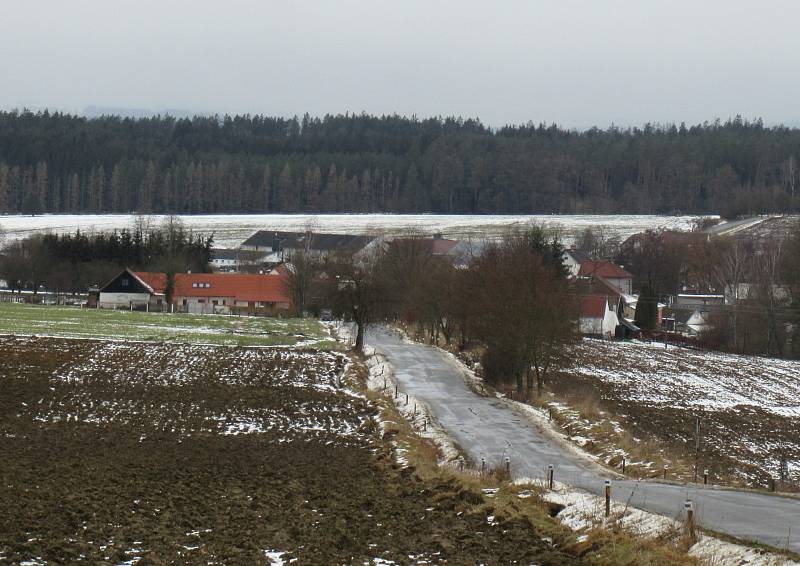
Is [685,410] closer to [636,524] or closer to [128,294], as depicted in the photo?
[636,524]

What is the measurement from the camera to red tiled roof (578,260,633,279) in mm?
105562

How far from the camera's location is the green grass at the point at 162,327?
5950 cm

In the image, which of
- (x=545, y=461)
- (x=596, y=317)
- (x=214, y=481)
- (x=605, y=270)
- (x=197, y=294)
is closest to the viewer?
(x=214, y=481)

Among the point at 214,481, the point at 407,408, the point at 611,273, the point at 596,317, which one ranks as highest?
the point at 611,273

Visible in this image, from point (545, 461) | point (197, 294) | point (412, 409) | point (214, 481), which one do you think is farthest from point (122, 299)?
point (214, 481)

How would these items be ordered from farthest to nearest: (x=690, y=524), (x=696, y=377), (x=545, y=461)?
(x=696, y=377) → (x=545, y=461) → (x=690, y=524)

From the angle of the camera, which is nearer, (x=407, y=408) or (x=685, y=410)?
(x=407, y=408)

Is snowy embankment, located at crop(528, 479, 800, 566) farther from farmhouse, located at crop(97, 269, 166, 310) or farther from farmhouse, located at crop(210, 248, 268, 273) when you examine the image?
farmhouse, located at crop(210, 248, 268, 273)

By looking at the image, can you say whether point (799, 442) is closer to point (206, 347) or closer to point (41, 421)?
point (41, 421)

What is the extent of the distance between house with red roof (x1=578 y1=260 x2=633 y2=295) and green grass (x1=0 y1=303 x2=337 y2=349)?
38039 mm

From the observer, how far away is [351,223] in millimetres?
174125

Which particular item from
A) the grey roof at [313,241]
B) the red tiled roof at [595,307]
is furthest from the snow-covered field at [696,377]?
the grey roof at [313,241]

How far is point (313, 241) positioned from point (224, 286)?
44092 millimetres

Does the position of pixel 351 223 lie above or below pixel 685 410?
above
